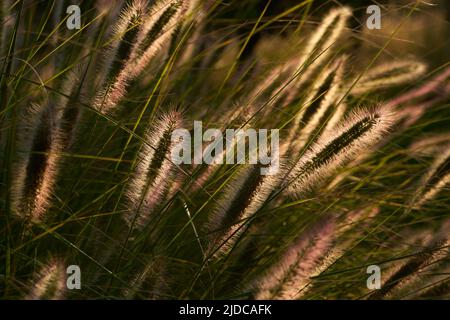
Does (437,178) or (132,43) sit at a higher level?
(132,43)

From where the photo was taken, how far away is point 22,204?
175cm

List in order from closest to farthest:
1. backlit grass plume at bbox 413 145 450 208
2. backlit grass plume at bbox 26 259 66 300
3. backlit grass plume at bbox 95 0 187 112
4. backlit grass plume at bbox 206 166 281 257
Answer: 1. backlit grass plume at bbox 26 259 66 300
2. backlit grass plume at bbox 206 166 281 257
3. backlit grass plume at bbox 95 0 187 112
4. backlit grass plume at bbox 413 145 450 208

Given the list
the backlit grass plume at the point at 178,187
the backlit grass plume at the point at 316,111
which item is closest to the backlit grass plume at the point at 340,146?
the backlit grass plume at the point at 178,187

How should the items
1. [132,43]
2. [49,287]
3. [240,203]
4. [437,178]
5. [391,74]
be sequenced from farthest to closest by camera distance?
[391,74] → [437,178] → [132,43] → [240,203] → [49,287]

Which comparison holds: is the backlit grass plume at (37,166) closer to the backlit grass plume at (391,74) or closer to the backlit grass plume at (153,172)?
the backlit grass plume at (153,172)

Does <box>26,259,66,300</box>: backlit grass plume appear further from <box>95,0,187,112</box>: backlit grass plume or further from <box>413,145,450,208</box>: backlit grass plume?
<box>413,145,450,208</box>: backlit grass plume

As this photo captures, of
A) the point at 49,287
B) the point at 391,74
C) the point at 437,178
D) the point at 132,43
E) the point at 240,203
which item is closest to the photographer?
the point at 49,287

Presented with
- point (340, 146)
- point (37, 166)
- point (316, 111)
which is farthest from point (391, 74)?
point (37, 166)

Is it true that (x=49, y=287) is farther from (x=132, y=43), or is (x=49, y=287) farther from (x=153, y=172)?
(x=132, y=43)

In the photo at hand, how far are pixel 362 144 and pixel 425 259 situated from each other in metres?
0.34

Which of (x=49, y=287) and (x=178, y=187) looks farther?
(x=178, y=187)

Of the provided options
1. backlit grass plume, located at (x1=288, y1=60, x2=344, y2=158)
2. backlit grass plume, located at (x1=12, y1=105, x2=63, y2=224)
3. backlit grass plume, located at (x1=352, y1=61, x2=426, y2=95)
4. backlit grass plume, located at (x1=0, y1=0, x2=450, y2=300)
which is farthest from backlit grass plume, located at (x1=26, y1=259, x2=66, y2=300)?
backlit grass plume, located at (x1=352, y1=61, x2=426, y2=95)
